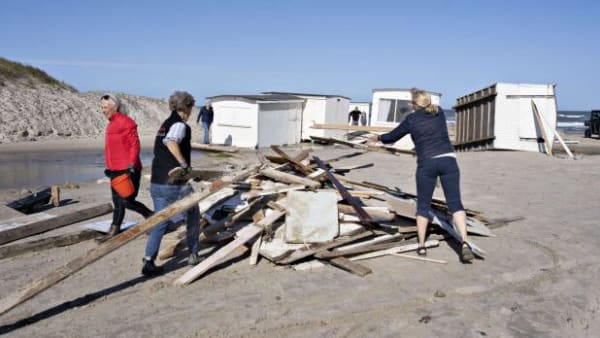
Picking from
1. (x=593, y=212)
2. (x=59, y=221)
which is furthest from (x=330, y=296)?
(x=593, y=212)

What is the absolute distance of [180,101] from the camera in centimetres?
541

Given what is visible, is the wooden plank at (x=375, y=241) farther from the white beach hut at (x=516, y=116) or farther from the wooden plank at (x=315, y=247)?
the white beach hut at (x=516, y=116)

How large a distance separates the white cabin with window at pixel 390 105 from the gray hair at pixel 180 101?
1947 cm

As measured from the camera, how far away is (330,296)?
16.2ft

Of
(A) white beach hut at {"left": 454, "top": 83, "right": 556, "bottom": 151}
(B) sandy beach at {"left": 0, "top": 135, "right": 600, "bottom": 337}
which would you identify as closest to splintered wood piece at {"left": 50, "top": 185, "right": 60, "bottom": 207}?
(B) sandy beach at {"left": 0, "top": 135, "right": 600, "bottom": 337}

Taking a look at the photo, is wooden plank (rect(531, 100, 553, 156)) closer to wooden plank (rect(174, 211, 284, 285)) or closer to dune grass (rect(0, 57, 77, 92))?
wooden plank (rect(174, 211, 284, 285))

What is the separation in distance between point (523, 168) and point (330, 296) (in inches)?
454

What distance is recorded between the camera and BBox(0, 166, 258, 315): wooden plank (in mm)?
4145

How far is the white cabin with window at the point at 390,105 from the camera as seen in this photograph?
80.1 ft

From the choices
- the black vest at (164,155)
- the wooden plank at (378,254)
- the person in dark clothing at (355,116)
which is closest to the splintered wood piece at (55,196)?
the black vest at (164,155)

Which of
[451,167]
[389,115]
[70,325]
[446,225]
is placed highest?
[389,115]

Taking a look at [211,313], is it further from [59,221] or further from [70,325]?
[59,221]

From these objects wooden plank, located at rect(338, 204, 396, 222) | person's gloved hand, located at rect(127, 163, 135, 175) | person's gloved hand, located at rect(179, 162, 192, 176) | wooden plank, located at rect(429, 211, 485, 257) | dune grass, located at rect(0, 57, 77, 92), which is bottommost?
wooden plank, located at rect(429, 211, 485, 257)

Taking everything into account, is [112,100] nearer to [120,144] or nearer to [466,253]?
[120,144]
